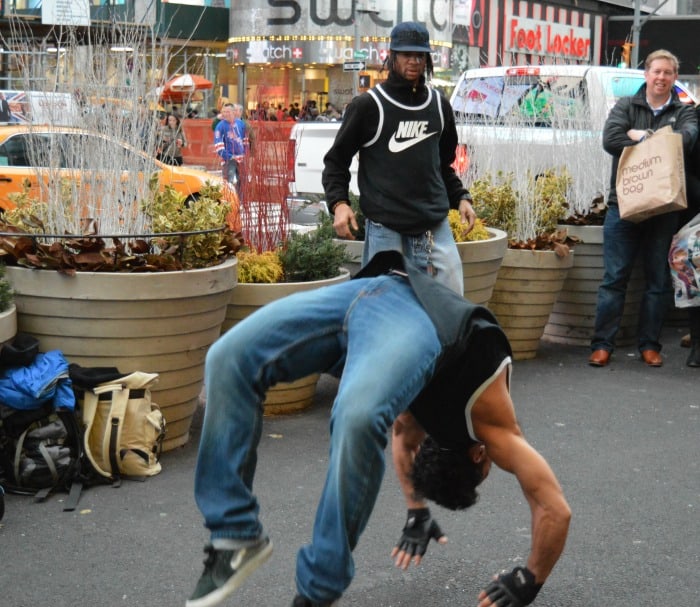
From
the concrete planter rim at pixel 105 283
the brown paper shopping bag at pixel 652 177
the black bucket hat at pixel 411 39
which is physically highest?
the black bucket hat at pixel 411 39

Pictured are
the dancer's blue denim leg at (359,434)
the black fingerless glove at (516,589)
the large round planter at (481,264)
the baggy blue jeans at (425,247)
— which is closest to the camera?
the dancer's blue denim leg at (359,434)

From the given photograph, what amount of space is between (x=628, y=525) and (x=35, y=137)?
141 inches

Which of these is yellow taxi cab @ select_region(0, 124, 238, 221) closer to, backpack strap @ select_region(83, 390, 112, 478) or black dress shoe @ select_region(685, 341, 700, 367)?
backpack strap @ select_region(83, 390, 112, 478)

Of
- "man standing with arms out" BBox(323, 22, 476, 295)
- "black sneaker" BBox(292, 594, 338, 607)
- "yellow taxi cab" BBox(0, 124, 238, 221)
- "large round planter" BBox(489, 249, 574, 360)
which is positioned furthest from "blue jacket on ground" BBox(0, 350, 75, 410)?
"large round planter" BBox(489, 249, 574, 360)

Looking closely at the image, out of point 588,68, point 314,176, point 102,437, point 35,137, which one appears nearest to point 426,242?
point 102,437

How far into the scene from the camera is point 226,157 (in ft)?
28.9

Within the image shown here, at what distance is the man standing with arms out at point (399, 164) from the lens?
5219mm

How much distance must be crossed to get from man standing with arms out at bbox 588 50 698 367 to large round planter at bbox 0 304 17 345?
4202mm

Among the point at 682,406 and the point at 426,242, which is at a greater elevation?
the point at 426,242

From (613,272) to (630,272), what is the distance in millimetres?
134

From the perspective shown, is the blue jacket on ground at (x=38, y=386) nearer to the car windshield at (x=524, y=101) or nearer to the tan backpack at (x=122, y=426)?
the tan backpack at (x=122, y=426)

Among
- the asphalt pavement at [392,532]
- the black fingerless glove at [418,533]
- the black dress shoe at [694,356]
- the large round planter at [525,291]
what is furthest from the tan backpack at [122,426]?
the black dress shoe at [694,356]

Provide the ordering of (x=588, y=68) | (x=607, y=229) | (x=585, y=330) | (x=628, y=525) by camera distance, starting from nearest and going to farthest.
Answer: (x=628, y=525), (x=607, y=229), (x=585, y=330), (x=588, y=68)

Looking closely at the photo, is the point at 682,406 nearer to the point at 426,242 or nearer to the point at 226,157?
the point at 426,242
